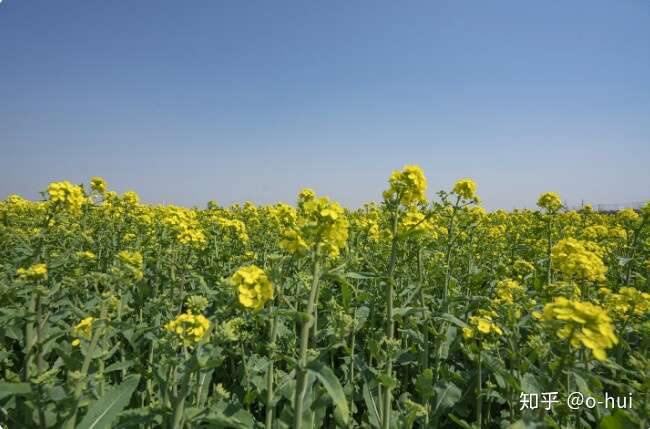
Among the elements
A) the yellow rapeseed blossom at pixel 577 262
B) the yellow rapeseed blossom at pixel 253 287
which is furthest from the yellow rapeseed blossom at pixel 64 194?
the yellow rapeseed blossom at pixel 577 262

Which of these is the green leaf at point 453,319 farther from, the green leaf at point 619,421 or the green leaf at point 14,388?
the green leaf at point 14,388

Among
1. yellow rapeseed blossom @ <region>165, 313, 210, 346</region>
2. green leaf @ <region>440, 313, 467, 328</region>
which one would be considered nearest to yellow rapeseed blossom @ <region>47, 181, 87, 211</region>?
yellow rapeseed blossom @ <region>165, 313, 210, 346</region>

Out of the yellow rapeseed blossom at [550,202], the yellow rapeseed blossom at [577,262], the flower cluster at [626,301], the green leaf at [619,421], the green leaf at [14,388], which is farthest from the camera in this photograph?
the yellow rapeseed blossom at [550,202]

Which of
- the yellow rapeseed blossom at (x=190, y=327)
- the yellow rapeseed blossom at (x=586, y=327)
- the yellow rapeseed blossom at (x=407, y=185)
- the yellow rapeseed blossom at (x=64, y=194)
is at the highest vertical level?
the yellow rapeseed blossom at (x=407, y=185)

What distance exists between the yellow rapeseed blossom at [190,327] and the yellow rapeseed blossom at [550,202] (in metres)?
5.68

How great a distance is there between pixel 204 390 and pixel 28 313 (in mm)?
1527

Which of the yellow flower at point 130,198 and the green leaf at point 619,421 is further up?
the yellow flower at point 130,198

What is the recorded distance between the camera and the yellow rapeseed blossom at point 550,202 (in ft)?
18.7

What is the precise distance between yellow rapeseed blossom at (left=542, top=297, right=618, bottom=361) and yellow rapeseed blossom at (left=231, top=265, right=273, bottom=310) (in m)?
1.73

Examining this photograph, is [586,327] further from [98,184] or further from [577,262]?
[98,184]

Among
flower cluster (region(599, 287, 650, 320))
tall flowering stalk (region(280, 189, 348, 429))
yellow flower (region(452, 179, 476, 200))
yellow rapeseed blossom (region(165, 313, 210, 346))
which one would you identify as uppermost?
yellow flower (region(452, 179, 476, 200))

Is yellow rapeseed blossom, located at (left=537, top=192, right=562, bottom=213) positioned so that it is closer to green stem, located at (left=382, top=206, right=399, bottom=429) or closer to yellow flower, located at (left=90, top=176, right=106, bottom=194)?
green stem, located at (left=382, top=206, right=399, bottom=429)

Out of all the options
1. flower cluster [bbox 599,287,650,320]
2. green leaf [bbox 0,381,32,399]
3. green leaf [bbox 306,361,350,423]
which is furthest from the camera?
flower cluster [bbox 599,287,650,320]

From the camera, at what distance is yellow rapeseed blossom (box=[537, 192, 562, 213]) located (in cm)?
571
